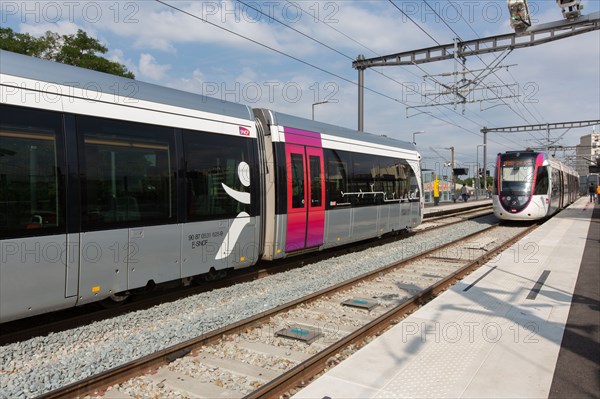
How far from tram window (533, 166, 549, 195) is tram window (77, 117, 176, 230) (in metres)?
18.4

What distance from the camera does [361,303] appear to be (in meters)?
7.35

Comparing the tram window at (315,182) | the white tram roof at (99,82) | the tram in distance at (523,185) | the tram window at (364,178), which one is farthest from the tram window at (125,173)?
the tram in distance at (523,185)

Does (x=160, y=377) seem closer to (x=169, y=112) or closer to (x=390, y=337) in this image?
(x=390, y=337)

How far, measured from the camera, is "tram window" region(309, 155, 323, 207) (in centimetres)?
1024

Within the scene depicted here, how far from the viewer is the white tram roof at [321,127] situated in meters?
9.33

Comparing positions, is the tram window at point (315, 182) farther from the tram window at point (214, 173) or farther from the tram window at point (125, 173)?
the tram window at point (125, 173)

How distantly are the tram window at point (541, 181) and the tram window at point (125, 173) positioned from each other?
18387 mm

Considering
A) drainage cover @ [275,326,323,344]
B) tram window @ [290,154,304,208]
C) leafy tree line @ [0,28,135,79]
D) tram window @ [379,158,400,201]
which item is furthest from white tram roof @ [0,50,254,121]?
leafy tree line @ [0,28,135,79]

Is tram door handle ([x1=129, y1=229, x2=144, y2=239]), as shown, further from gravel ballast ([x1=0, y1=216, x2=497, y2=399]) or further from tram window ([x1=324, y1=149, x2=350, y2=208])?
tram window ([x1=324, y1=149, x2=350, y2=208])

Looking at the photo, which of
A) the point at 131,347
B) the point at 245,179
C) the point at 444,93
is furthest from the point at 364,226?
the point at 444,93

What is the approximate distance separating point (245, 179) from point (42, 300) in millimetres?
4068

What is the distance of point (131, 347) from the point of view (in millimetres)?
5305

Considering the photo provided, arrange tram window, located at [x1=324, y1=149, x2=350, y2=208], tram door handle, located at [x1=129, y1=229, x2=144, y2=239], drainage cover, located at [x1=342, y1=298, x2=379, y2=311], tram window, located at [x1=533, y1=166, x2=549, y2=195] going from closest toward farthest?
tram door handle, located at [x1=129, y1=229, x2=144, y2=239], drainage cover, located at [x1=342, y1=298, x2=379, y2=311], tram window, located at [x1=324, y1=149, x2=350, y2=208], tram window, located at [x1=533, y1=166, x2=549, y2=195]

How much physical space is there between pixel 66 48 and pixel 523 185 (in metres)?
26.0
